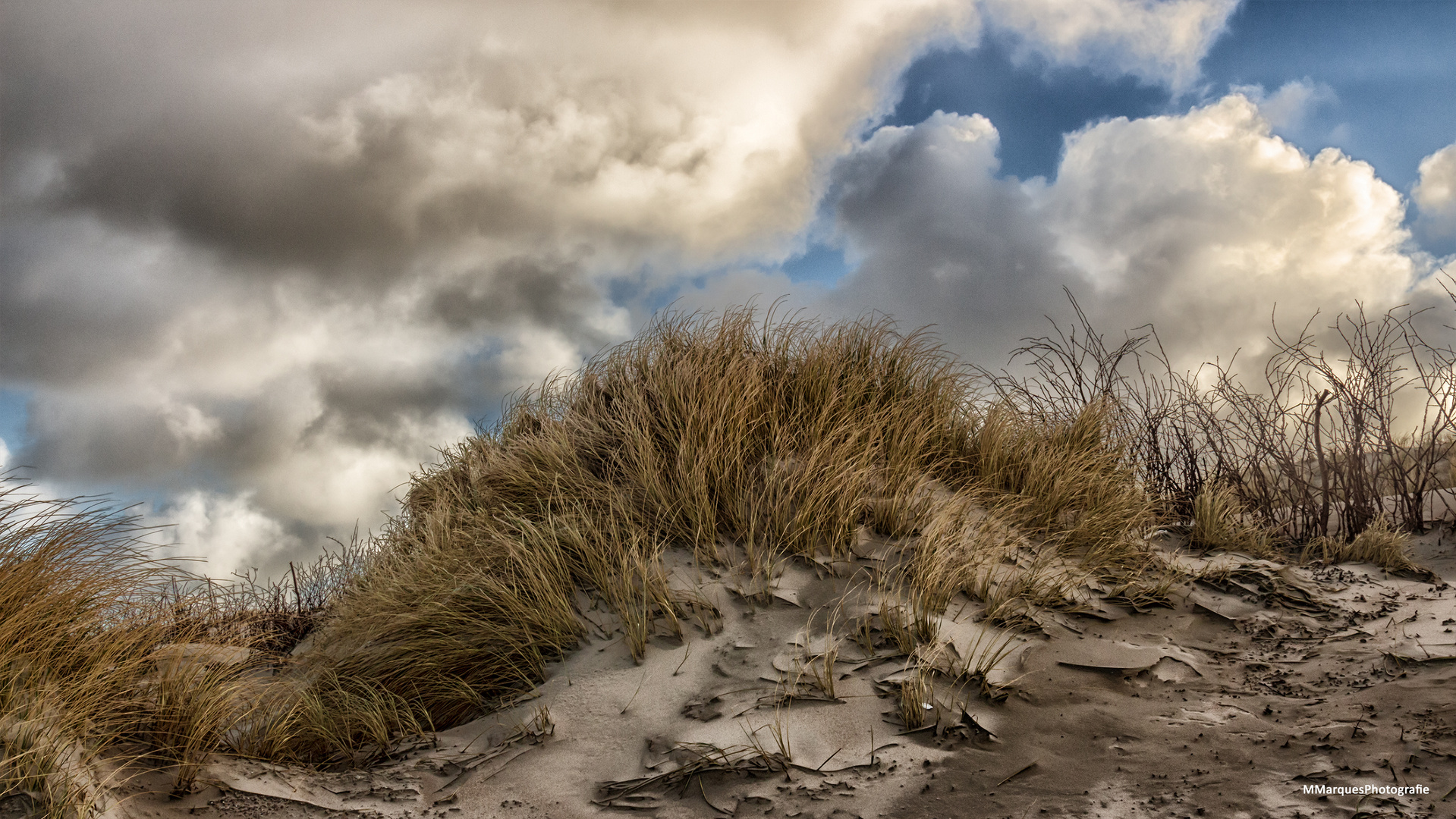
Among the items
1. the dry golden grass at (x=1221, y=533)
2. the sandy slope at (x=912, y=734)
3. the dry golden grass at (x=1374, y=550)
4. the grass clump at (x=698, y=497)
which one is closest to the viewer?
the sandy slope at (x=912, y=734)

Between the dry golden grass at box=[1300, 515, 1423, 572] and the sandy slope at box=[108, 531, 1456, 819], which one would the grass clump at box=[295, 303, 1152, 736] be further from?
the dry golden grass at box=[1300, 515, 1423, 572]

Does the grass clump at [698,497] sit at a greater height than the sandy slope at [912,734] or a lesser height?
greater

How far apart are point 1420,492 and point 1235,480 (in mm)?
1226

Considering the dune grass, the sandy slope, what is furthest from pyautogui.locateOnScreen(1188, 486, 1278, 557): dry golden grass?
the sandy slope

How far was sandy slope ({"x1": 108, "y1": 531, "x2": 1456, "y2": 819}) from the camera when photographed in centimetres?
308

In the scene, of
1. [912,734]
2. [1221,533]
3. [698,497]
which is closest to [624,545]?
[698,497]

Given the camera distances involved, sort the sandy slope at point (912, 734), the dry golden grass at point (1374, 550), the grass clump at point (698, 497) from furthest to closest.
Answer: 1. the dry golden grass at point (1374, 550)
2. the grass clump at point (698, 497)
3. the sandy slope at point (912, 734)

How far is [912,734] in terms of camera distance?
11.3 feet

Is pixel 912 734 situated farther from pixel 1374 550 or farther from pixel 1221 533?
pixel 1374 550

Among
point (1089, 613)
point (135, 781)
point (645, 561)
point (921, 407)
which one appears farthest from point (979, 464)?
point (135, 781)

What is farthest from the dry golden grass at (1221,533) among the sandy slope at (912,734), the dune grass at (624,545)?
the sandy slope at (912,734)

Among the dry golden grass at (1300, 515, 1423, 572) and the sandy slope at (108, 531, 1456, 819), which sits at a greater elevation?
the dry golden grass at (1300, 515, 1423, 572)

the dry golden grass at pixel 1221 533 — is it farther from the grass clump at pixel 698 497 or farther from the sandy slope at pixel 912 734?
the sandy slope at pixel 912 734

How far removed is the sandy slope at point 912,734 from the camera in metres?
3.08
